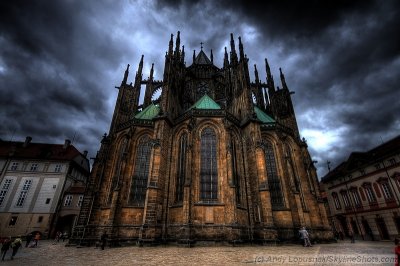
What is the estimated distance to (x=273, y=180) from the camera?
18516mm

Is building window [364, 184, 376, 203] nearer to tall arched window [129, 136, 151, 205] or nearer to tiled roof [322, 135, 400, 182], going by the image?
tiled roof [322, 135, 400, 182]

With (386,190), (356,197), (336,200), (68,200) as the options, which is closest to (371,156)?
(386,190)

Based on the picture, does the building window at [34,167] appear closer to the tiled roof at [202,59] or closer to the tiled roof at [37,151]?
the tiled roof at [37,151]

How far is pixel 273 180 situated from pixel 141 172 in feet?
39.8

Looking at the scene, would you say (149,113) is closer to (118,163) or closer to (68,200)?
(118,163)

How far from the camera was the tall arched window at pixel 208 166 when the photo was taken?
15.6 metres

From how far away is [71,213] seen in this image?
30797 mm

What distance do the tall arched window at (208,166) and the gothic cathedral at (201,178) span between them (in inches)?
3.1

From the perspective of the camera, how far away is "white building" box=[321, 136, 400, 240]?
22.8 metres

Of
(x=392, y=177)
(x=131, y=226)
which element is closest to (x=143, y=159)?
(x=131, y=226)

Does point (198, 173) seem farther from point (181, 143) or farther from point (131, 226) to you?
point (131, 226)

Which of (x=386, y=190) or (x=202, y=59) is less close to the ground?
(x=202, y=59)

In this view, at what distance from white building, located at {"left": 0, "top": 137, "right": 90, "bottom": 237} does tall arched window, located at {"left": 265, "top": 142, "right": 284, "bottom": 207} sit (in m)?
29.2

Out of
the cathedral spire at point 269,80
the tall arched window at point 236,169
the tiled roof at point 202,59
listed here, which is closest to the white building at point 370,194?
the tall arched window at point 236,169
